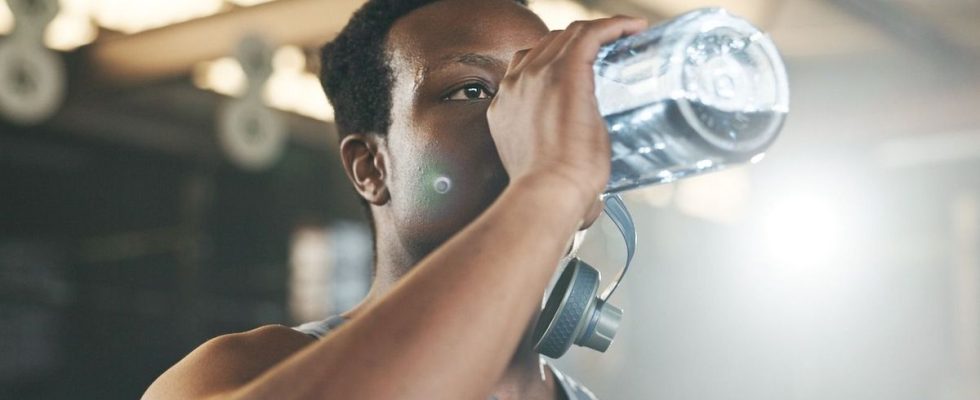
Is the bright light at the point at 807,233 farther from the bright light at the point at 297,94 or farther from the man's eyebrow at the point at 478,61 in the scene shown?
the man's eyebrow at the point at 478,61

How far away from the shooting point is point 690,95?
78 centimetres

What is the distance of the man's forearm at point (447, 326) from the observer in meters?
0.68

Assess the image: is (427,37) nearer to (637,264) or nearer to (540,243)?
(540,243)

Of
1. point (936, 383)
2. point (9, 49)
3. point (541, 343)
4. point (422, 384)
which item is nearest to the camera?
point (422, 384)

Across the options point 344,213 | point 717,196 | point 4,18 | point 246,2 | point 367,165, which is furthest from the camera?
point 717,196

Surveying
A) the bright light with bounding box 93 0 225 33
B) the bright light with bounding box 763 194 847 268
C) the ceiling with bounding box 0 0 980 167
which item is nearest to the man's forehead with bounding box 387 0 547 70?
the ceiling with bounding box 0 0 980 167

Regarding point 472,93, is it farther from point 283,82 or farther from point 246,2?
point 283,82

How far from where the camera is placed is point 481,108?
3.30 ft

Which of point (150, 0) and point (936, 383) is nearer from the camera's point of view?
point (150, 0)

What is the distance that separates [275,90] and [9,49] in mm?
1772

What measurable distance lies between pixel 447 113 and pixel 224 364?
0.96ft

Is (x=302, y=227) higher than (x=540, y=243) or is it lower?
lower

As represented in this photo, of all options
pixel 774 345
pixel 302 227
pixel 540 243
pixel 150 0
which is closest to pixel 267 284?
pixel 302 227

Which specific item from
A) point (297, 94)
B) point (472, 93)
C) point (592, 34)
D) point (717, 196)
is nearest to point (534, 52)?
point (592, 34)
